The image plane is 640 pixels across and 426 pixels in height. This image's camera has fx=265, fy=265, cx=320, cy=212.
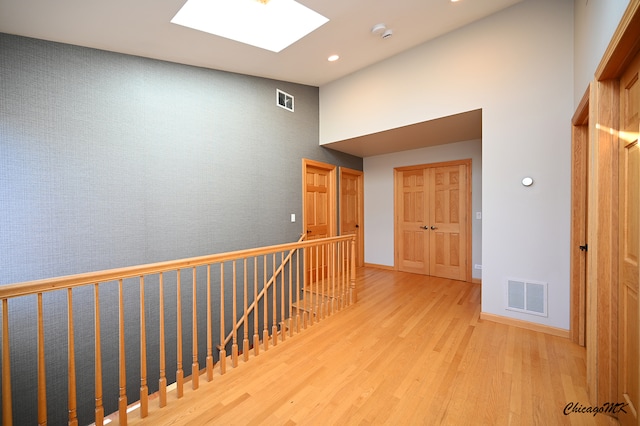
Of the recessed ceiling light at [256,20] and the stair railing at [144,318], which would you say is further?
the recessed ceiling light at [256,20]

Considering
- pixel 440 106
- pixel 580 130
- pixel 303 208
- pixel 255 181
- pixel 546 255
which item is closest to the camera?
pixel 580 130

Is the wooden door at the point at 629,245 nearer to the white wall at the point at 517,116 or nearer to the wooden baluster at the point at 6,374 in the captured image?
the white wall at the point at 517,116

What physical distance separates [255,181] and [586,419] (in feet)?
11.8

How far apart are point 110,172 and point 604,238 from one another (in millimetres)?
3838

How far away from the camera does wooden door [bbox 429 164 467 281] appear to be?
14.5ft

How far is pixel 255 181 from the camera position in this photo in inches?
144

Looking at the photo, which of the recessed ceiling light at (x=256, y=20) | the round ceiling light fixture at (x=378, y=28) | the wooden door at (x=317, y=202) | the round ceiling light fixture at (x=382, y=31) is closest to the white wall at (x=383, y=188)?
the wooden door at (x=317, y=202)

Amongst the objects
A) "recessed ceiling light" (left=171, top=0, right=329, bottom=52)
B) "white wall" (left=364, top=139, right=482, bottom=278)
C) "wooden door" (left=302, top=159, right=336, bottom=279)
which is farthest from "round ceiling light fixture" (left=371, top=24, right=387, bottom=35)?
"white wall" (left=364, top=139, right=482, bottom=278)

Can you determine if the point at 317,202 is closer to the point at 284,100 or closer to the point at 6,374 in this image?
the point at 284,100

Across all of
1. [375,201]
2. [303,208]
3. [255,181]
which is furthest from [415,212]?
[255,181]

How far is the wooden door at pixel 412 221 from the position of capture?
15.9ft

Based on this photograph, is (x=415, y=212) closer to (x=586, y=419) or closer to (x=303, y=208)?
(x=303, y=208)

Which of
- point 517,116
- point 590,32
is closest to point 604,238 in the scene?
point 590,32

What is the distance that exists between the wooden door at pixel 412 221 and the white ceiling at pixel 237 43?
89.2 inches
